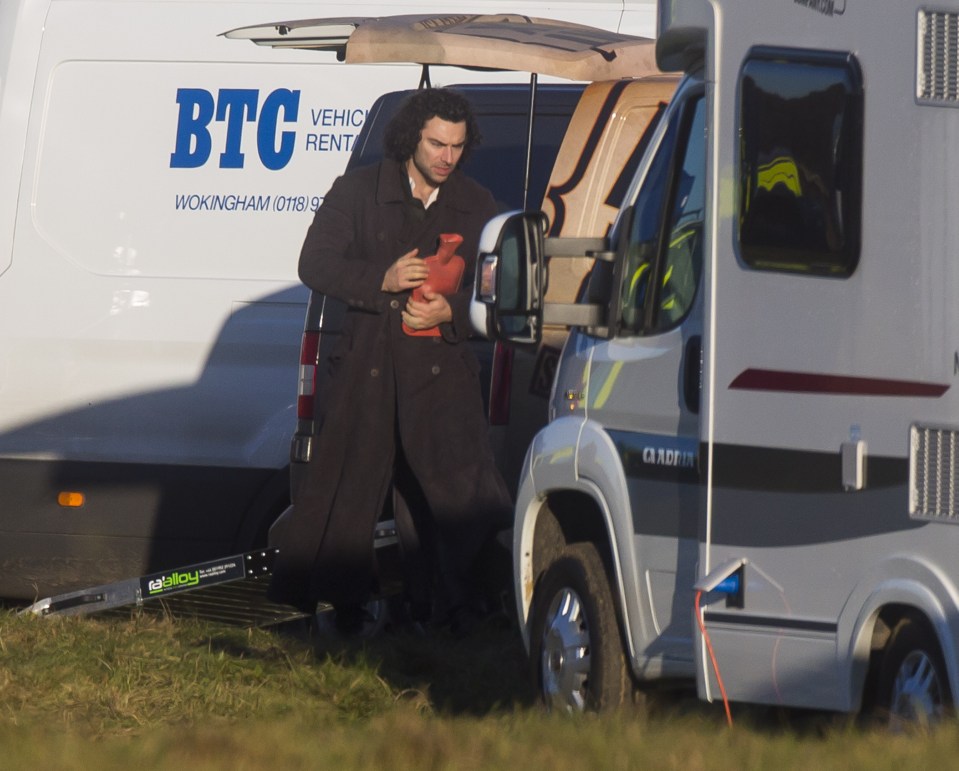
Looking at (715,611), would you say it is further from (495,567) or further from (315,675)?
(495,567)

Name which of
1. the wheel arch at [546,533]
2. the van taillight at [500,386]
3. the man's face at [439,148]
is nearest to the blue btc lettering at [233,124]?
the man's face at [439,148]

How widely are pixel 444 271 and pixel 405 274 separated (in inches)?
6.9

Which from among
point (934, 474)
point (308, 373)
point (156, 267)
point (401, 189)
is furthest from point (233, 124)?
point (934, 474)

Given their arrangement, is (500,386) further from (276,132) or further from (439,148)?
(276,132)

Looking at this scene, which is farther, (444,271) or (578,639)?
(444,271)

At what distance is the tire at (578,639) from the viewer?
590cm

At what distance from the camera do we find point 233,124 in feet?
30.2

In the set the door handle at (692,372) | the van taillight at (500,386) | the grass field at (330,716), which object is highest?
the door handle at (692,372)

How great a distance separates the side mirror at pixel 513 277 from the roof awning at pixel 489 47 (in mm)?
1809

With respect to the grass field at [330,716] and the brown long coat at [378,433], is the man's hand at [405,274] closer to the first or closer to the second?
the brown long coat at [378,433]

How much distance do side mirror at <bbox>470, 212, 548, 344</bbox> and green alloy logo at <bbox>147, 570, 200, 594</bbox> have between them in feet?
8.10

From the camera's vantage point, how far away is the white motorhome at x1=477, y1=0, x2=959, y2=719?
4641 mm

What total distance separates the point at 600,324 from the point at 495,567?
8.12ft

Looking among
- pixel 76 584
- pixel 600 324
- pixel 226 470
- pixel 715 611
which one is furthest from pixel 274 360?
pixel 715 611
